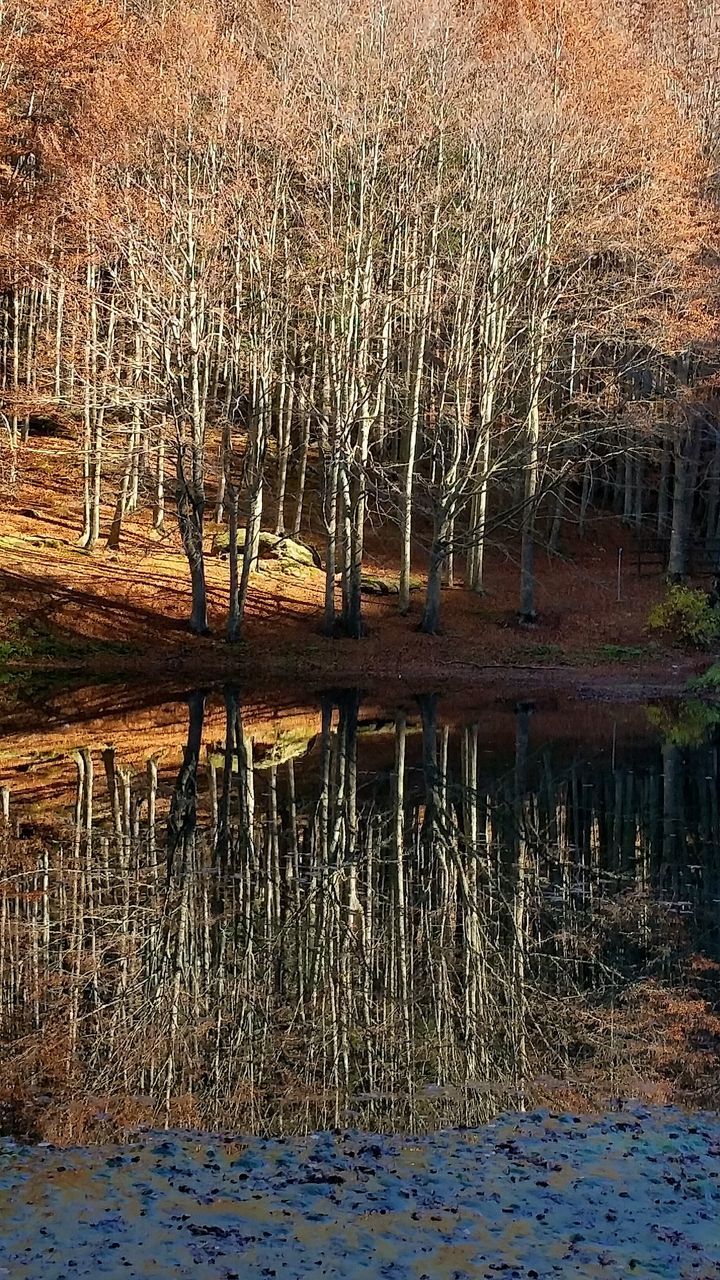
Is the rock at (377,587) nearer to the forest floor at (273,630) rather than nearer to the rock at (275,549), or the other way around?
the forest floor at (273,630)

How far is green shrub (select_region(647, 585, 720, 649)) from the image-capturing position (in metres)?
30.2

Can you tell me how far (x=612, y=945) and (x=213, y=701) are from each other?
1443 centimetres

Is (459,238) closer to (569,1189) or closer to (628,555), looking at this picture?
(628,555)

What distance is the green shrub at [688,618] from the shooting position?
30234mm

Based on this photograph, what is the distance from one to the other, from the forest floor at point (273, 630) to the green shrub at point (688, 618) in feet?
1.64

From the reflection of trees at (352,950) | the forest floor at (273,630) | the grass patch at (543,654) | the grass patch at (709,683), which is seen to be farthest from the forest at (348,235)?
the reflection of trees at (352,950)

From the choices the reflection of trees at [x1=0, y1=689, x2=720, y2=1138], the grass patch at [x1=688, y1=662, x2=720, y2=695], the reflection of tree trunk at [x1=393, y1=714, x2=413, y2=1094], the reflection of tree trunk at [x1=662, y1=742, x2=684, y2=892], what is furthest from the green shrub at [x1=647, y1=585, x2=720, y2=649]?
the reflection of trees at [x1=0, y1=689, x2=720, y2=1138]

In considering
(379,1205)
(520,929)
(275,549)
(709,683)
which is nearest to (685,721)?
(709,683)

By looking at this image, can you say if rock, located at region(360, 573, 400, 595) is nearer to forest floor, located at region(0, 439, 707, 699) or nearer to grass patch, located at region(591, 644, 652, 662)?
forest floor, located at region(0, 439, 707, 699)

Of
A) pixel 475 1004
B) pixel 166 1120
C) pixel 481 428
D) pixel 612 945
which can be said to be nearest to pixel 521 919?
pixel 612 945

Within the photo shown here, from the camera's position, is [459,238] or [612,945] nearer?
[612,945]

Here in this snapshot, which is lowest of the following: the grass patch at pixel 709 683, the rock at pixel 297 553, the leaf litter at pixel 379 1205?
the grass patch at pixel 709 683

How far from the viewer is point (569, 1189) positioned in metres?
5.99

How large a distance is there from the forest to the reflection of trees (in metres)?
13.6
